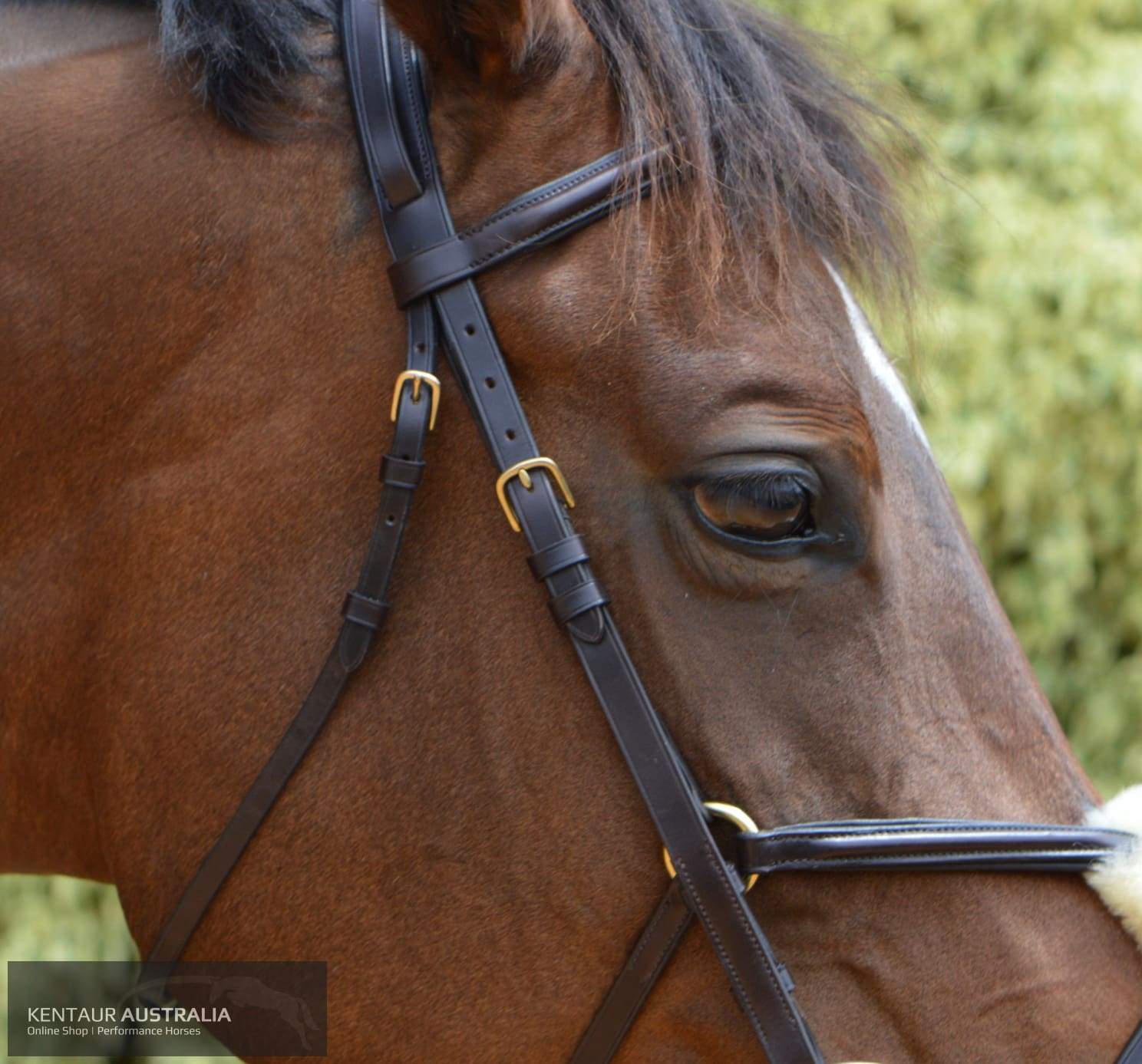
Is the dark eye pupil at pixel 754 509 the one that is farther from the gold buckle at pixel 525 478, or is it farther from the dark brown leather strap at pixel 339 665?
the dark brown leather strap at pixel 339 665

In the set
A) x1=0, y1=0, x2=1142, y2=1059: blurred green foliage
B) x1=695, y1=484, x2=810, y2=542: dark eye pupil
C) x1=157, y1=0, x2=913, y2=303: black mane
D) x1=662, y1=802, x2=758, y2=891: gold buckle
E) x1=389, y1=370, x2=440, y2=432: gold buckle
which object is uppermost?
x1=0, y1=0, x2=1142, y2=1059: blurred green foliage

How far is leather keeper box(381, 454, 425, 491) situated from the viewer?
4.07 ft

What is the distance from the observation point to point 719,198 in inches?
50.1

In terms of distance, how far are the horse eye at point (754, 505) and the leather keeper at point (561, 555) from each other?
0.44 ft

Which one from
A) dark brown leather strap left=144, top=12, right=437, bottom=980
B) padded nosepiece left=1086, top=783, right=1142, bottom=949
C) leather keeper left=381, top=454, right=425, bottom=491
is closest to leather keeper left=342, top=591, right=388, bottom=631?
dark brown leather strap left=144, top=12, right=437, bottom=980

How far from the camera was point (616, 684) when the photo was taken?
1217mm

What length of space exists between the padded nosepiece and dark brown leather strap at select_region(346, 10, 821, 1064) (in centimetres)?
36

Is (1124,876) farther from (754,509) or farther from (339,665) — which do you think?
(339,665)

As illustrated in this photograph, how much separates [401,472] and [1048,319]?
270 centimetres

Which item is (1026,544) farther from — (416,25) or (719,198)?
(416,25)

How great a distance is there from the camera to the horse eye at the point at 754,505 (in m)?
1.22

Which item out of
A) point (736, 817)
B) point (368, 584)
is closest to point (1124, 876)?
point (736, 817)

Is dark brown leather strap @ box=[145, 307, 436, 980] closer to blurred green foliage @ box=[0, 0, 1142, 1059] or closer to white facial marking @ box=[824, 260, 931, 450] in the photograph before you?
white facial marking @ box=[824, 260, 931, 450]
